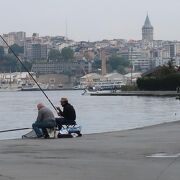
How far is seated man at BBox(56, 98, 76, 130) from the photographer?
20.9 metres

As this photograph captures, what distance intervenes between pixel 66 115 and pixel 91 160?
297 inches

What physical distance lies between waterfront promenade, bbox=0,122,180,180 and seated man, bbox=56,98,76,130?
2.66m

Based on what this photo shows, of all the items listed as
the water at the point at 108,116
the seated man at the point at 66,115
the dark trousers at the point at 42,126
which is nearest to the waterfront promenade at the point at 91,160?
the dark trousers at the point at 42,126

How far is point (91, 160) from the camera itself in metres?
13.5

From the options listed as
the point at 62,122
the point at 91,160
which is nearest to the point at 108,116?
the point at 62,122

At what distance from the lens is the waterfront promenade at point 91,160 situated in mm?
11445

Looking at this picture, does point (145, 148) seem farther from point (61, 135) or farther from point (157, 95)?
point (157, 95)

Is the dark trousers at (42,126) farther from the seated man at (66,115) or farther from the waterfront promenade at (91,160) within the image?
the waterfront promenade at (91,160)

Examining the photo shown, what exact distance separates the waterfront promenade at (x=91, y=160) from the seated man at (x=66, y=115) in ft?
8.72

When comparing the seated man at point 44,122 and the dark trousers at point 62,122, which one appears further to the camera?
the dark trousers at point 62,122

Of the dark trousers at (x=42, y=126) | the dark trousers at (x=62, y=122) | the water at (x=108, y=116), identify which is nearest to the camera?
the dark trousers at (x=42, y=126)

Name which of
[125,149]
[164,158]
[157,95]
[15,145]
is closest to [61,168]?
[164,158]

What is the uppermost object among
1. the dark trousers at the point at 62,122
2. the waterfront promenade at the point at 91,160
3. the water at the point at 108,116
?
the dark trousers at the point at 62,122

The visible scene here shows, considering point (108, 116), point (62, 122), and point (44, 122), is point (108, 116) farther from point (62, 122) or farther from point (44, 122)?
point (44, 122)
